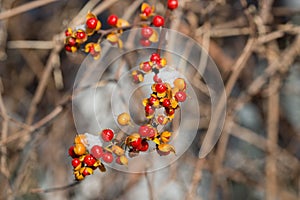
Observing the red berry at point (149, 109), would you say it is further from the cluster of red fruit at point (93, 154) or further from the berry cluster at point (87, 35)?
the berry cluster at point (87, 35)

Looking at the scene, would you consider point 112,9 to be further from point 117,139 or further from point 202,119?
point 117,139

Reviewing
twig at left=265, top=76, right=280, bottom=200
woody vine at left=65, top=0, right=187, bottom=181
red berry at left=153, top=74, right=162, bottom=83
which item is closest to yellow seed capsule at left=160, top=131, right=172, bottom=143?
woody vine at left=65, top=0, right=187, bottom=181

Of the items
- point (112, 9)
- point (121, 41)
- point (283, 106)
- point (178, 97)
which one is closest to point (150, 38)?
point (121, 41)

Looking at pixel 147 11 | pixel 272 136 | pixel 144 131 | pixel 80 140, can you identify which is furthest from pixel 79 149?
pixel 272 136

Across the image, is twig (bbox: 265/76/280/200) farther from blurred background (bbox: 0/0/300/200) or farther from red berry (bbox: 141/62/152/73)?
red berry (bbox: 141/62/152/73)

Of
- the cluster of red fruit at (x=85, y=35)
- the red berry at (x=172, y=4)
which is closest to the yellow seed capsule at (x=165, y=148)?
the cluster of red fruit at (x=85, y=35)

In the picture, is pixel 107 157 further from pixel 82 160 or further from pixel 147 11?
pixel 147 11

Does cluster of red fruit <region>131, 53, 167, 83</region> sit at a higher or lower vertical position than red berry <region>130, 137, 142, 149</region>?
higher
